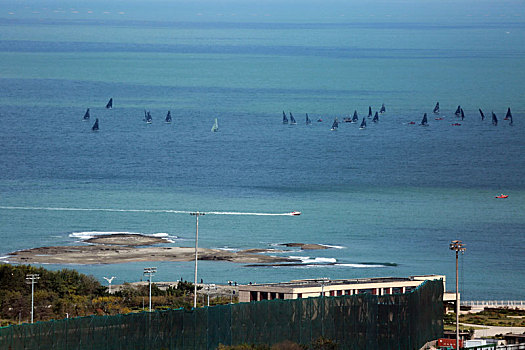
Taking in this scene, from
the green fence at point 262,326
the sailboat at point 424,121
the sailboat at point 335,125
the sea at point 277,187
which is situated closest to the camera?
the green fence at point 262,326

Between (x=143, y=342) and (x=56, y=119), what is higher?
(x=56, y=119)

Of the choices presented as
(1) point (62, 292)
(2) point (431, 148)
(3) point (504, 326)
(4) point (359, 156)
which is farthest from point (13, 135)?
(3) point (504, 326)

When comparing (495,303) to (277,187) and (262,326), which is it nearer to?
(262,326)

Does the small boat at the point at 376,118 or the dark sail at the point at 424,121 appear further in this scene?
the small boat at the point at 376,118

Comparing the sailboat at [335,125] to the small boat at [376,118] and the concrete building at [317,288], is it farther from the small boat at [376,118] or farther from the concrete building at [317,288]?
the concrete building at [317,288]

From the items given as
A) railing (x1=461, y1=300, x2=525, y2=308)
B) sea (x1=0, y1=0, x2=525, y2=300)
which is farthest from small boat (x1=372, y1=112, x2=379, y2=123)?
railing (x1=461, y1=300, x2=525, y2=308)

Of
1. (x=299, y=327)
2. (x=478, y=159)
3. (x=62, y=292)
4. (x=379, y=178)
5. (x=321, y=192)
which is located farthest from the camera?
(x=478, y=159)

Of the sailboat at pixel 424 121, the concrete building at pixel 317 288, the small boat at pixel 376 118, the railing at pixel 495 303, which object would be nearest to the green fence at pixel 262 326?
the concrete building at pixel 317 288

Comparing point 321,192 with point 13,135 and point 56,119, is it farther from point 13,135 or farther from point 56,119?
point 56,119

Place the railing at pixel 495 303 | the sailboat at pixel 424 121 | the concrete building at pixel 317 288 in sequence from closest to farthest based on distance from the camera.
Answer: the concrete building at pixel 317 288, the railing at pixel 495 303, the sailboat at pixel 424 121
